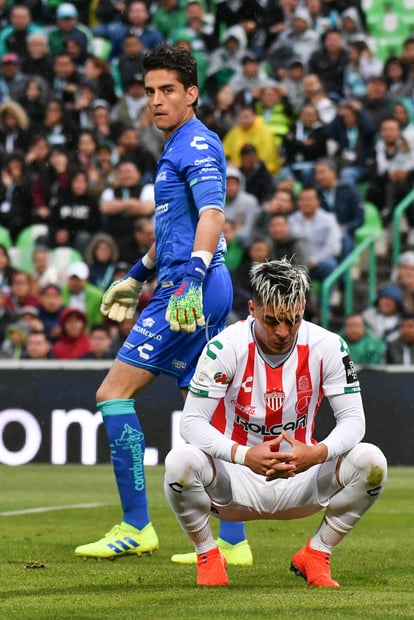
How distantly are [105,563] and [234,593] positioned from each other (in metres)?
1.42

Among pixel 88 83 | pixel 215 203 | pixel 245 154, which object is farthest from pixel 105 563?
pixel 88 83

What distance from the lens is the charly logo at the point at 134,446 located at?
21.9 ft

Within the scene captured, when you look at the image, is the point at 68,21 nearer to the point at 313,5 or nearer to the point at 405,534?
the point at 313,5

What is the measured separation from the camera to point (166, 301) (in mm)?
6625

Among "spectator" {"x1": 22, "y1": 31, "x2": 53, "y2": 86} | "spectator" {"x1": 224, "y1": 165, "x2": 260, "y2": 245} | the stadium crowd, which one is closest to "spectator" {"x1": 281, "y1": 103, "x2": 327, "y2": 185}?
→ the stadium crowd

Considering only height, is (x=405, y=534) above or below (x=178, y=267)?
below

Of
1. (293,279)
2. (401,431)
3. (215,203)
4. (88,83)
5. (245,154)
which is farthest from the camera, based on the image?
(88,83)

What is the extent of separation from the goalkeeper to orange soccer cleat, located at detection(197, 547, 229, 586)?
1.04m

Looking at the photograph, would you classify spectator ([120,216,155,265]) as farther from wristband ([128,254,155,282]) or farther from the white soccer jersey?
the white soccer jersey

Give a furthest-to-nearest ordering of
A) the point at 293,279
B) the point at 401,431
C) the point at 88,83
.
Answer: the point at 88,83 < the point at 401,431 < the point at 293,279

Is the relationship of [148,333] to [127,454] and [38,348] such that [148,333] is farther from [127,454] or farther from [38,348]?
[38,348]

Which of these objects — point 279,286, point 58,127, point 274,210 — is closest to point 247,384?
point 279,286

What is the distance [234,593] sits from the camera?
208 inches

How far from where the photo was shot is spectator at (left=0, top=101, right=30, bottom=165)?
16922 millimetres
